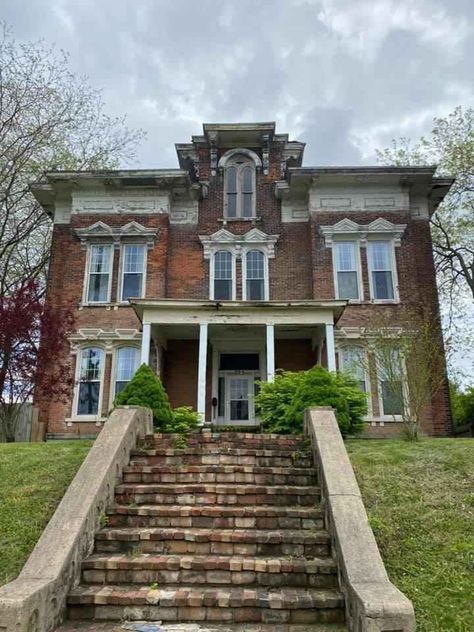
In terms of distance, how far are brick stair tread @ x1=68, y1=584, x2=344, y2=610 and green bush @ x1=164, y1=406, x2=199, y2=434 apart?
202 inches

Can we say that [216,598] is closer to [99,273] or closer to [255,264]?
[255,264]

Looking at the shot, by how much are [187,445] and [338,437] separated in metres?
2.49

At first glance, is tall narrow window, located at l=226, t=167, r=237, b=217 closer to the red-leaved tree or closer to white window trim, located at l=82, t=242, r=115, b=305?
white window trim, located at l=82, t=242, r=115, b=305

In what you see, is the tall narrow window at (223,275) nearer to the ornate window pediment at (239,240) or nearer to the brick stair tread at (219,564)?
the ornate window pediment at (239,240)

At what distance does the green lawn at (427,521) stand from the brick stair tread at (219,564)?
0.76 metres

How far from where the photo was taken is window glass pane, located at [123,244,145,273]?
16.5 m

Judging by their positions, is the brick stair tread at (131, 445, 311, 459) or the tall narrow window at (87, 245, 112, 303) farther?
the tall narrow window at (87, 245, 112, 303)

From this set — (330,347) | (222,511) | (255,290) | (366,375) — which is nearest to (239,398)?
(255,290)

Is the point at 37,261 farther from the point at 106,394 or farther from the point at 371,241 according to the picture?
the point at 371,241

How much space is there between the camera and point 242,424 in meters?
15.5

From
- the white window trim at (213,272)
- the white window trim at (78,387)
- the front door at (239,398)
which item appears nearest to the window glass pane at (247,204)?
the white window trim at (213,272)

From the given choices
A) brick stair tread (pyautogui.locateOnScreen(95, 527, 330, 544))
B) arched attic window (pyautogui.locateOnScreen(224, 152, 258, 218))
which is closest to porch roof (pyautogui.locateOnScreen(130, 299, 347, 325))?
arched attic window (pyautogui.locateOnScreen(224, 152, 258, 218))

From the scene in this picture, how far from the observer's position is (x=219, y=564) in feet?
17.8

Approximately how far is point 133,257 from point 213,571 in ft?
40.8
